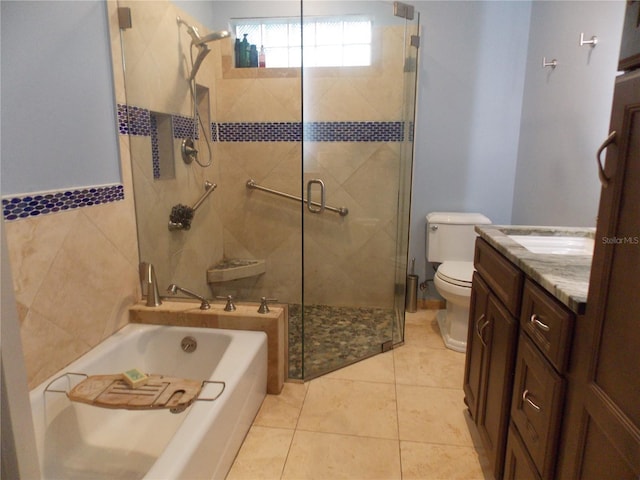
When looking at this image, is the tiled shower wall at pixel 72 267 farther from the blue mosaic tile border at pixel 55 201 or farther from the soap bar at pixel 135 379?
the soap bar at pixel 135 379

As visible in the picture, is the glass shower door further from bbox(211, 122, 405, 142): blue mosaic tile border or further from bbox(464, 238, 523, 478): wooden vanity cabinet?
bbox(464, 238, 523, 478): wooden vanity cabinet

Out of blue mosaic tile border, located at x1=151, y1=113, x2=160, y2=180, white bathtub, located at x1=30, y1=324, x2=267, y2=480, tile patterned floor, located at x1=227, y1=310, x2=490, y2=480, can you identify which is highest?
blue mosaic tile border, located at x1=151, y1=113, x2=160, y2=180

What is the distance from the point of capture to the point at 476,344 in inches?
63.7

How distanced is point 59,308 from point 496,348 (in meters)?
1.62

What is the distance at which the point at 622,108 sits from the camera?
75 cm

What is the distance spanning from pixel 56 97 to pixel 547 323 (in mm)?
1783

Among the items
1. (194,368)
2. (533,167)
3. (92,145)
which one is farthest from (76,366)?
(533,167)

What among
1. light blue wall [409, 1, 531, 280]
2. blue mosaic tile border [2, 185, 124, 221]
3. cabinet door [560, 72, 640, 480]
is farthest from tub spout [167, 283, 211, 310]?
light blue wall [409, 1, 531, 280]

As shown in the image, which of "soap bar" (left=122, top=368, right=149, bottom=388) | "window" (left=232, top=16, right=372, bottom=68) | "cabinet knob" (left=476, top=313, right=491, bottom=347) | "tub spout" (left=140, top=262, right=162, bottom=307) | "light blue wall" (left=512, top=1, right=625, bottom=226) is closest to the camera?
"soap bar" (left=122, top=368, right=149, bottom=388)

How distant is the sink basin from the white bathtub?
1.25 meters

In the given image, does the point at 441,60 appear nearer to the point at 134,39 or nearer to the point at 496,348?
the point at 134,39

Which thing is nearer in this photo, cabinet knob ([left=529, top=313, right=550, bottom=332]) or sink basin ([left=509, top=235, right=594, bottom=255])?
cabinet knob ([left=529, top=313, right=550, bottom=332])

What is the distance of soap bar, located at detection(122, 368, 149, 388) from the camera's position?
4.38ft

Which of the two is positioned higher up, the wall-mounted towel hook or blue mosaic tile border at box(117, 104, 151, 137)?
the wall-mounted towel hook
